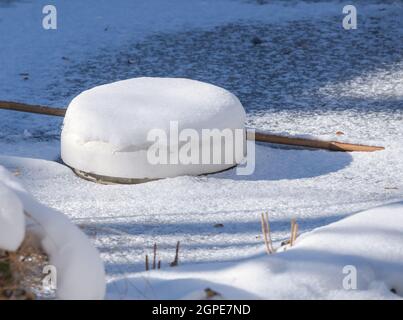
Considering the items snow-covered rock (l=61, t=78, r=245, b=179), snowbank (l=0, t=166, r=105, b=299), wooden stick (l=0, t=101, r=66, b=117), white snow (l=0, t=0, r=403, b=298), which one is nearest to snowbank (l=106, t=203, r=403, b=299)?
white snow (l=0, t=0, r=403, b=298)

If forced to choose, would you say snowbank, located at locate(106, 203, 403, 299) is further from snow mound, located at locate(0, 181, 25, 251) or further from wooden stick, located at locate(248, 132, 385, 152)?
wooden stick, located at locate(248, 132, 385, 152)

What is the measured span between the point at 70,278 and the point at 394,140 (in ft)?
8.08

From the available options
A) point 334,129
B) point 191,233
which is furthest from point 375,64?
point 191,233

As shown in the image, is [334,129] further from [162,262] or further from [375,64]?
[162,262]

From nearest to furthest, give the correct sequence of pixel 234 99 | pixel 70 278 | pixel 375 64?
pixel 70 278 < pixel 234 99 < pixel 375 64

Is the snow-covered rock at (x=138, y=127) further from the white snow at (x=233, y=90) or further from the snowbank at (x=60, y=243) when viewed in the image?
the snowbank at (x=60, y=243)

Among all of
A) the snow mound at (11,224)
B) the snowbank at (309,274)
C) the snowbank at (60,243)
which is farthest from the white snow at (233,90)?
the snow mound at (11,224)

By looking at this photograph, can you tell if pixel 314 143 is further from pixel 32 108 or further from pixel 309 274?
pixel 309 274

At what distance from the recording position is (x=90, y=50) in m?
5.45

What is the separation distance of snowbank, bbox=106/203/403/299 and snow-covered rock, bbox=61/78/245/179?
1.24m

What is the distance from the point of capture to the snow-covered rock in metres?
3.55

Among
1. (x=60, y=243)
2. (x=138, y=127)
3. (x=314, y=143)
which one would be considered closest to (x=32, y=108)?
(x=138, y=127)

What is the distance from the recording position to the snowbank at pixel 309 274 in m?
2.08
